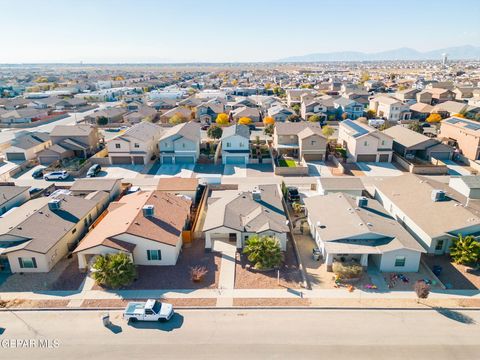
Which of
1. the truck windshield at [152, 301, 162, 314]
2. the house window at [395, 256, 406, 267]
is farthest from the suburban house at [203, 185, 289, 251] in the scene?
the house window at [395, 256, 406, 267]

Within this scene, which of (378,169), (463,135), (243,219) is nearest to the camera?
(243,219)

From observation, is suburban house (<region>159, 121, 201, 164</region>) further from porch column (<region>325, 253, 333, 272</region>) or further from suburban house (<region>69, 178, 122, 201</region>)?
porch column (<region>325, 253, 333, 272</region>)

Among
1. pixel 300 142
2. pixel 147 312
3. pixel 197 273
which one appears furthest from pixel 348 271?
pixel 300 142

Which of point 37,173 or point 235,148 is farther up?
point 235,148

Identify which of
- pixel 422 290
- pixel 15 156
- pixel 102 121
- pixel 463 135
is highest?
pixel 463 135

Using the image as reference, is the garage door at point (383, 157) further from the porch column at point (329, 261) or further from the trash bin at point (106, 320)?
the trash bin at point (106, 320)

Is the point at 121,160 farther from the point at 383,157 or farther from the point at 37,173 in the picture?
the point at 383,157

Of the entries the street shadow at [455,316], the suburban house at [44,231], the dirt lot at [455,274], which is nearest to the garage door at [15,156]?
the suburban house at [44,231]
